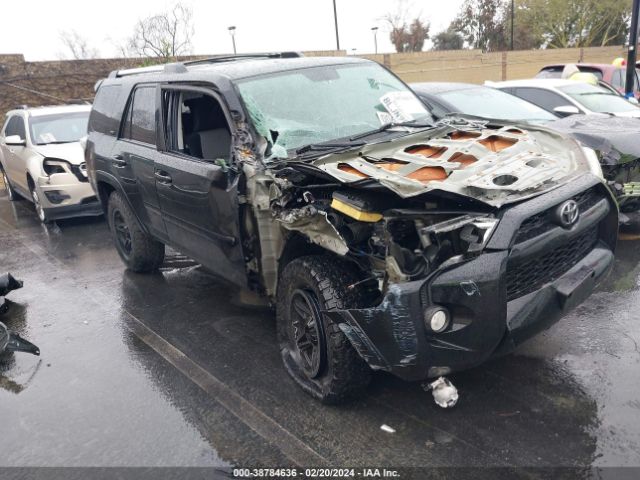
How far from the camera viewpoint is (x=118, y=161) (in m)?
5.32

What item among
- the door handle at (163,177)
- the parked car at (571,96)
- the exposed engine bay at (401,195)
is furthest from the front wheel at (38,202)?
the parked car at (571,96)

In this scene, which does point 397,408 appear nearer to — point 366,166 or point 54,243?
point 366,166

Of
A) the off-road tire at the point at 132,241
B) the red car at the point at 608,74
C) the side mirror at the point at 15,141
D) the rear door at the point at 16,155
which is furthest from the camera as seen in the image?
the red car at the point at 608,74

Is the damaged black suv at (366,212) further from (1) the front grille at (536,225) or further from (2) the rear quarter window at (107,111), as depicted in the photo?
(2) the rear quarter window at (107,111)

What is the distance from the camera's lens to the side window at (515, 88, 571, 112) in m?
8.50

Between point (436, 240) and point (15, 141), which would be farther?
point (15, 141)

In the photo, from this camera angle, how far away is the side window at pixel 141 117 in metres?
4.78

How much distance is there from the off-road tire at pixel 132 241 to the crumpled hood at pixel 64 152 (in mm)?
2597

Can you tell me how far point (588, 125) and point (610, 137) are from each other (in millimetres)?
551

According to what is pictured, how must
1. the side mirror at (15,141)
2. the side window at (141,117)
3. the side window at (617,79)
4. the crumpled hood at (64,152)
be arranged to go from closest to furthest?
the side window at (141,117)
the crumpled hood at (64,152)
the side mirror at (15,141)
the side window at (617,79)

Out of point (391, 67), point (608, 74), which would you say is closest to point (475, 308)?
point (608, 74)

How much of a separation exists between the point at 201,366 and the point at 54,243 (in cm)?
471

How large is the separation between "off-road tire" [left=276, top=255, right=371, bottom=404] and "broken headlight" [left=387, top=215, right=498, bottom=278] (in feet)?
1.33

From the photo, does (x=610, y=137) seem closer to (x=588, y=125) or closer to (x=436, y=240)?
(x=588, y=125)
